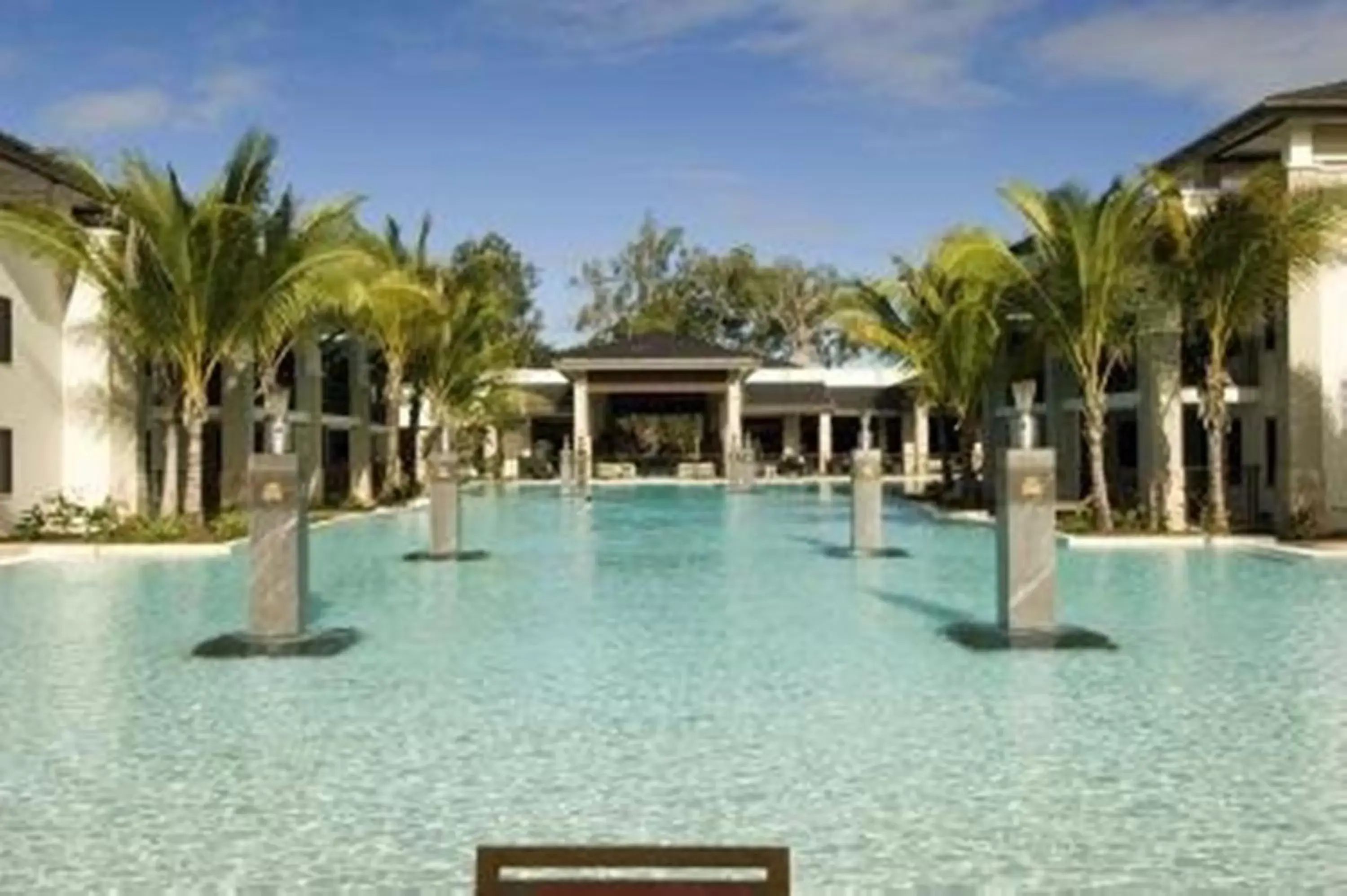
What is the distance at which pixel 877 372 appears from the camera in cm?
6419

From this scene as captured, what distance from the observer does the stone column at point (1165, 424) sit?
1021 inches

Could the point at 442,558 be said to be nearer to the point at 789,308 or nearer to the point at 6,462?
the point at 6,462

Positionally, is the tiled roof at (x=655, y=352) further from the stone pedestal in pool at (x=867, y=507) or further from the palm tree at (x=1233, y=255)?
the stone pedestal in pool at (x=867, y=507)

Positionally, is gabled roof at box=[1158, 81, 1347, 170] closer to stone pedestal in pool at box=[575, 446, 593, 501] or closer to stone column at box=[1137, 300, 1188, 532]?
stone column at box=[1137, 300, 1188, 532]

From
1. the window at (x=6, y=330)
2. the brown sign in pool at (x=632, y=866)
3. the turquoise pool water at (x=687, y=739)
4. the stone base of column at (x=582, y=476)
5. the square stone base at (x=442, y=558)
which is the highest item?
the window at (x=6, y=330)

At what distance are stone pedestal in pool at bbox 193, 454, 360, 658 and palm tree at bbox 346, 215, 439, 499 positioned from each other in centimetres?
1768

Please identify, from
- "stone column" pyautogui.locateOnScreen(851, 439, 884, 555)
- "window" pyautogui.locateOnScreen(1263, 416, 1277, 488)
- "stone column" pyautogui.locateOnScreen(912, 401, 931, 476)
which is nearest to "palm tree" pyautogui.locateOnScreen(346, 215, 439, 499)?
"stone column" pyautogui.locateOnScreen(851, 439, 884, 555)

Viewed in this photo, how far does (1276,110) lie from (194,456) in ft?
57.4

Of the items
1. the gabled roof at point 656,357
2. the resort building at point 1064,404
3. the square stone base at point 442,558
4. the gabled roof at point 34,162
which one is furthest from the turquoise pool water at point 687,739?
the gabled roof at point 656,357

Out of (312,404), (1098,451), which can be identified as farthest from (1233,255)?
(312,404)

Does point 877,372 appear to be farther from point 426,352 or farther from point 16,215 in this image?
point 16,215

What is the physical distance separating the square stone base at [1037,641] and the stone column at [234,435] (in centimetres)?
2083

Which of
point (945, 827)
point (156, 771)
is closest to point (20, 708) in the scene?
point (156, 771)

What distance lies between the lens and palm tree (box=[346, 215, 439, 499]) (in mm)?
33344
